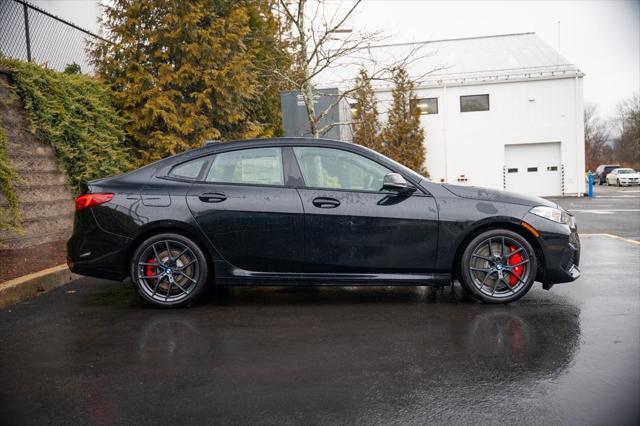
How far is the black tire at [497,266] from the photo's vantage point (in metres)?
4.73

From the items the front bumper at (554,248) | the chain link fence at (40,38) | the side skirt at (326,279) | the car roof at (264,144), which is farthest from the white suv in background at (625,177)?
the car roof at (264,144)

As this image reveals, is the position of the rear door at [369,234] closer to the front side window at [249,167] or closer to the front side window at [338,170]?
the front side window at [338,170]

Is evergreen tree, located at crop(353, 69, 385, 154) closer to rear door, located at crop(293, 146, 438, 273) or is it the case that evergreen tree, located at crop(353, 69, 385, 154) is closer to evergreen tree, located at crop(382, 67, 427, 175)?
evergreen tree, located at crop(382, 67, 427, 175)

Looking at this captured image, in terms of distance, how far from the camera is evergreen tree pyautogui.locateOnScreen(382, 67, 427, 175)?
90.6 ft

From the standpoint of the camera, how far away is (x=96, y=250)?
485 centimetres

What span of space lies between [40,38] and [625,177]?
43171mm

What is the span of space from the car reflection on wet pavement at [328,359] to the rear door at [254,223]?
0.47 meters

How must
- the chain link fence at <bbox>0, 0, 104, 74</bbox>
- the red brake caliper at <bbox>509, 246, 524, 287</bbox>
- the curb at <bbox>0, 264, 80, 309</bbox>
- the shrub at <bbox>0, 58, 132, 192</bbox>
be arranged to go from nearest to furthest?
the red brake caliper at <bbox>509, 246, 524, 287</bbox> < the curb at <bbox>0, 264, 80, 309</bbox> < the shrub at <bbox>0, 58, 132, 192</bbox> < the chain link fence at <bbox>0, 0, 104, 74</bbox>

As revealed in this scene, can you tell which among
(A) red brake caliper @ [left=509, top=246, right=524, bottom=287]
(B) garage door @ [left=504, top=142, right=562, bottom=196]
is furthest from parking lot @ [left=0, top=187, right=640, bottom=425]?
(B) garage door @ [left=504, top=142, right=562, bottom=196]

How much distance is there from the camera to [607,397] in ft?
9.12

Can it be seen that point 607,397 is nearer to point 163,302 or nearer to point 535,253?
point 535,253

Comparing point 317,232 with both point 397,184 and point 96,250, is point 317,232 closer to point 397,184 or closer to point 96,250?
point 397,184

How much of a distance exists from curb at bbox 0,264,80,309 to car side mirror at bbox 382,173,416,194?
3668 mm

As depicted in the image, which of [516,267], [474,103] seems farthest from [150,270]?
[474,103]
